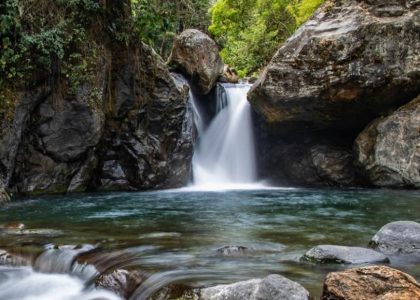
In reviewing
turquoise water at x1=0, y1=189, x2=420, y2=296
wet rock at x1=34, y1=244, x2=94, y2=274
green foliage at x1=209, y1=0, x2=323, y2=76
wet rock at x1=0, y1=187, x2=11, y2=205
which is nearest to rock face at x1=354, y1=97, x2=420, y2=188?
turquoise water at x1=0, y1=189, x2=420, y2=296

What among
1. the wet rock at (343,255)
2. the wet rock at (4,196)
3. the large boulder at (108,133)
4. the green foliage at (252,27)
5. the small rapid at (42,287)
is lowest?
the small rapid at (42,287)

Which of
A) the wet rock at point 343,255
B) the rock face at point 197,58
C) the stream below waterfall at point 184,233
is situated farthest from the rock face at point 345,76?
the wet rock at point 343,255

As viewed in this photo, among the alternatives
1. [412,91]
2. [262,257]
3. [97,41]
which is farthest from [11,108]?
[412,91]

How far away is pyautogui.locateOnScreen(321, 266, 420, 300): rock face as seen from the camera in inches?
141

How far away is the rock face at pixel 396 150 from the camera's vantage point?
12.6 m

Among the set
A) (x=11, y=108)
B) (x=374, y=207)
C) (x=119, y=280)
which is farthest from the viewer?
(x=11, y=108)

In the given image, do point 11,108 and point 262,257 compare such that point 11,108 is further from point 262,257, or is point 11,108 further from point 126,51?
point 262,257

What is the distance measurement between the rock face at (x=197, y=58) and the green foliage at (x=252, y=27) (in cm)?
899

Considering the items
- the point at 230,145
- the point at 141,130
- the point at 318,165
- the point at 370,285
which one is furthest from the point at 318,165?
the point at 370,285

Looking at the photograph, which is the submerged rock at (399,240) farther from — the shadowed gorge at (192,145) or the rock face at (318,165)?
the rock face at (318,165)

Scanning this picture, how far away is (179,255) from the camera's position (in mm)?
5602

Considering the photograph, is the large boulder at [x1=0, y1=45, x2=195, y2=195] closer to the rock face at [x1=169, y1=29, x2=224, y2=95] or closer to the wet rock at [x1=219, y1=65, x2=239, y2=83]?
the rock face at [x1=169, y1=29, x2=224, y2=95]

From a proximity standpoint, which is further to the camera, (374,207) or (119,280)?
(374,207)

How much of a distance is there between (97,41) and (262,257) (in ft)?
28.7
